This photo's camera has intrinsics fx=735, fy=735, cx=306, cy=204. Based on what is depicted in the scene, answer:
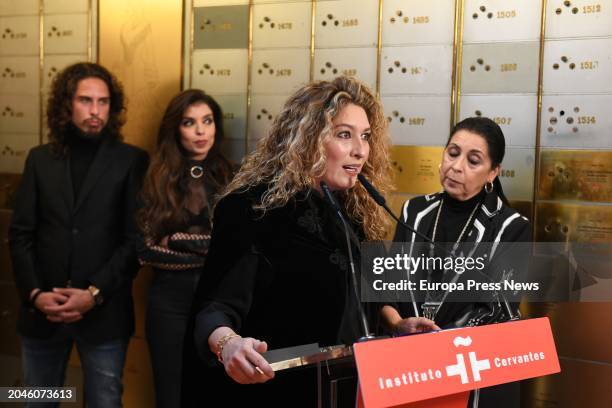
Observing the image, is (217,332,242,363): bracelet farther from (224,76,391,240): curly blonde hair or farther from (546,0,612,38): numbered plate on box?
(546,0,612,38): numbered plate on box

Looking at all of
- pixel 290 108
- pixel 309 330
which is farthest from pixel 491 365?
pixel 290 108

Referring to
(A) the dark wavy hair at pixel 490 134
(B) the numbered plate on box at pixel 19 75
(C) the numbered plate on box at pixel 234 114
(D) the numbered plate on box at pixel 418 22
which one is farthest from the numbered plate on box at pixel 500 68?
(B) the numbered plate on box at pixel 19 75

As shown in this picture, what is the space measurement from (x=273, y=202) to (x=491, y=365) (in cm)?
70

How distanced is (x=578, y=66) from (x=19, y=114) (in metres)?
2.53

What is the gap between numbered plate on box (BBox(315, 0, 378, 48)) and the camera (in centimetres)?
289

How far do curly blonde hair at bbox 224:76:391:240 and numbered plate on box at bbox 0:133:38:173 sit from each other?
6.41 feet

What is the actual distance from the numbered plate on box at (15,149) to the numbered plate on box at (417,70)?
176 centimetres

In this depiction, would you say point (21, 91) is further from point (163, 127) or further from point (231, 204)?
point (231, 204)

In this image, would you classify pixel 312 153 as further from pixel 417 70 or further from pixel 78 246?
pixel 78 246

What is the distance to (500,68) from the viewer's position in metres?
2.66

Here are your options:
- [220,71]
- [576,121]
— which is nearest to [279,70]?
[220,71]

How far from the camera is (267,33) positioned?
3088 millimetres

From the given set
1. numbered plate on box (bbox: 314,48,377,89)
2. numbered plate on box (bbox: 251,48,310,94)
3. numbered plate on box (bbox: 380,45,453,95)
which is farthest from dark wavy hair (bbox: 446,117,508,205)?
numbered plate on box (bbox: 251,48,310,94)

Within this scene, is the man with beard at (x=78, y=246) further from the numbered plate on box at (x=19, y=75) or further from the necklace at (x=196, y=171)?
the numbered plate on box at (x=19, y=75)
